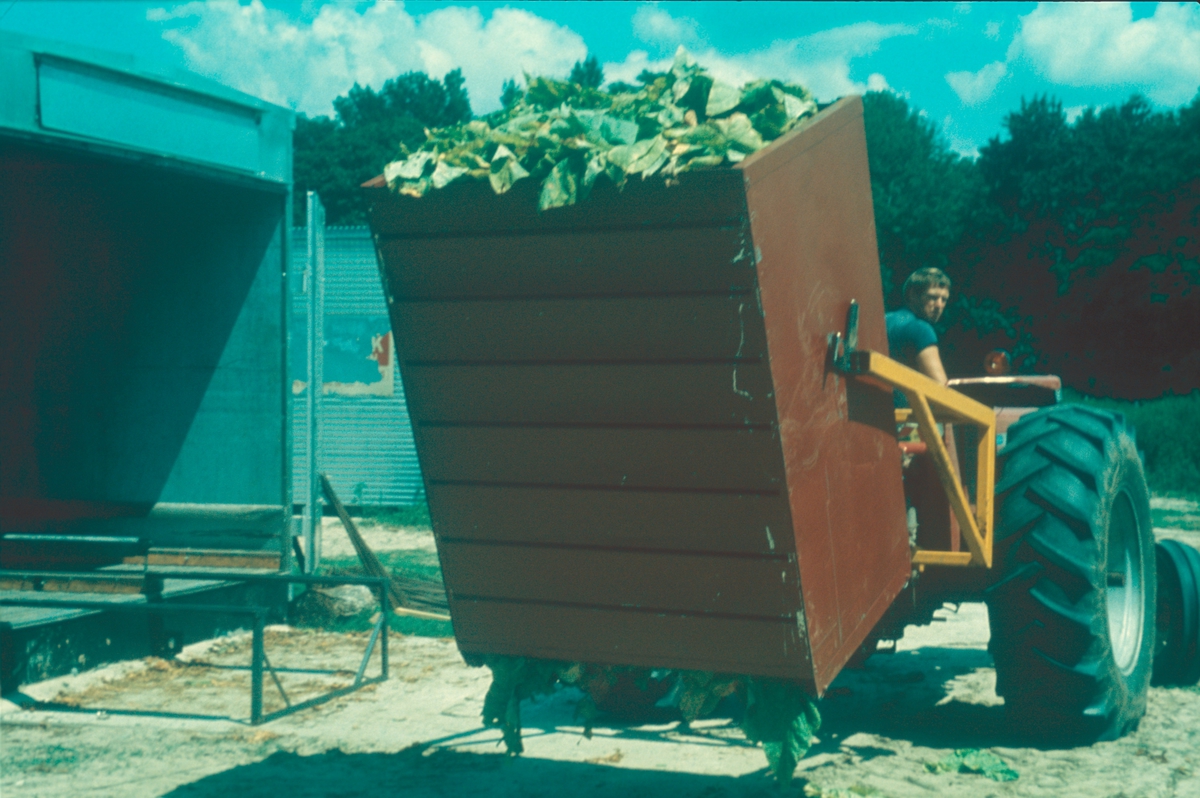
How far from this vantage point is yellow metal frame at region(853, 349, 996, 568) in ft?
13.2

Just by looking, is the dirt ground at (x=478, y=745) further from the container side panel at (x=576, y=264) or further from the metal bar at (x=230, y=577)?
the container side panel at (x=576, y=264)

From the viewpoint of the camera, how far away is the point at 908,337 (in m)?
5.13

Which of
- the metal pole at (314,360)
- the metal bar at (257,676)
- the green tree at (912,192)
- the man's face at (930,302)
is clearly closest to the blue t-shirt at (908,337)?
the man's face at (930,302)

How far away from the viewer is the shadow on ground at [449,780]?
461 centimetres

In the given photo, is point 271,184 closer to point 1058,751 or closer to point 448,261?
point 448,261

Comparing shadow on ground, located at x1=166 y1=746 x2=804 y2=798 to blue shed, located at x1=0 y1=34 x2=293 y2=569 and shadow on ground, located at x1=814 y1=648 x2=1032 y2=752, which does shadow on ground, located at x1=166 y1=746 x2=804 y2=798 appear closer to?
shadow on ground, located at x1=814 y1=648 x2=1032 y2=752

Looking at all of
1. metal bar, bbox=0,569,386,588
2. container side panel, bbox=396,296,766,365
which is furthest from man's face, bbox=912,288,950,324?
metal bar, bbox=0,569,386,588

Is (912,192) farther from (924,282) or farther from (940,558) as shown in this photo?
(940,558)

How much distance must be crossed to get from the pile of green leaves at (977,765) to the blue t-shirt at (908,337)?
1.72 meters

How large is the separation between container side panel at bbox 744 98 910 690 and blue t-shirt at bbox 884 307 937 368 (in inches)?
43.9

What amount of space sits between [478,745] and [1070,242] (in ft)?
82.1

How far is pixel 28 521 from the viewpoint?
8.80m

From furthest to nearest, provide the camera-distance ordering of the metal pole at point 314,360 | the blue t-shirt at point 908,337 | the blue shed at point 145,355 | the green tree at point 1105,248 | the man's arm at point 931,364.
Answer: the green tree at point 1105,248 < the metal pole at point 314,360 < the blue shed at point 145,355 < the blue t-shirt at point 908,337 < the man's arm at point 931,364

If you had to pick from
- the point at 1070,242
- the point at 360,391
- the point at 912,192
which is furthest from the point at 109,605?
the point at 912,192
